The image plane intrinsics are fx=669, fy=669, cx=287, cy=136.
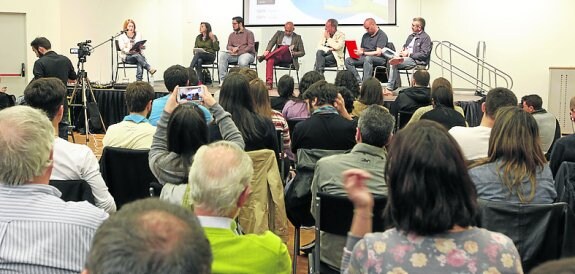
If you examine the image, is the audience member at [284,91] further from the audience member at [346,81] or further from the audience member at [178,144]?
the audience member at [178,144]

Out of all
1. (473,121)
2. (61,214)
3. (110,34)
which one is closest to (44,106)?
(61,214)

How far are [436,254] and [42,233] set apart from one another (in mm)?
1043

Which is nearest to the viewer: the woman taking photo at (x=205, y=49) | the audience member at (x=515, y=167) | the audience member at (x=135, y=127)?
the audience member at (x=515, y=167)

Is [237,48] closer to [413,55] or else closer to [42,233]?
[413,55]

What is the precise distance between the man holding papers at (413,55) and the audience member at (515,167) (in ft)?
21.6

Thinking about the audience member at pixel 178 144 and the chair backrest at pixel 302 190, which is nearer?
the audience member at pixel 178 144

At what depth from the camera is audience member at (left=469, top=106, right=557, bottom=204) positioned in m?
2.82

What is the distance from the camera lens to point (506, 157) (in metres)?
2.84

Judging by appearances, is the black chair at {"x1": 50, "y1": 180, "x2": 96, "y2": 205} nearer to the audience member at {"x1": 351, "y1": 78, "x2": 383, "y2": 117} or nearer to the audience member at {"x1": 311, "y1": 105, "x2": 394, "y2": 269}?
the audience member at {"x1": 311, "y1": 105, "x2": 394, "y2": 269}

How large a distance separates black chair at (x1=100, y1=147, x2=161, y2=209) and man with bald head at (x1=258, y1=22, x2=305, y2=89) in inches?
267

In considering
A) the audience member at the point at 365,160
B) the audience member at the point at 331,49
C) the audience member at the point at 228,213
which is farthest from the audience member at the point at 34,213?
the audience member at the point at 331,49

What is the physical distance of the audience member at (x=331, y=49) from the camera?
10094 millimetres

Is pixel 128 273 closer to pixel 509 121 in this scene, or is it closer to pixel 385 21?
pixel 509 121

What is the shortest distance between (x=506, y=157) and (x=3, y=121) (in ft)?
6.47
